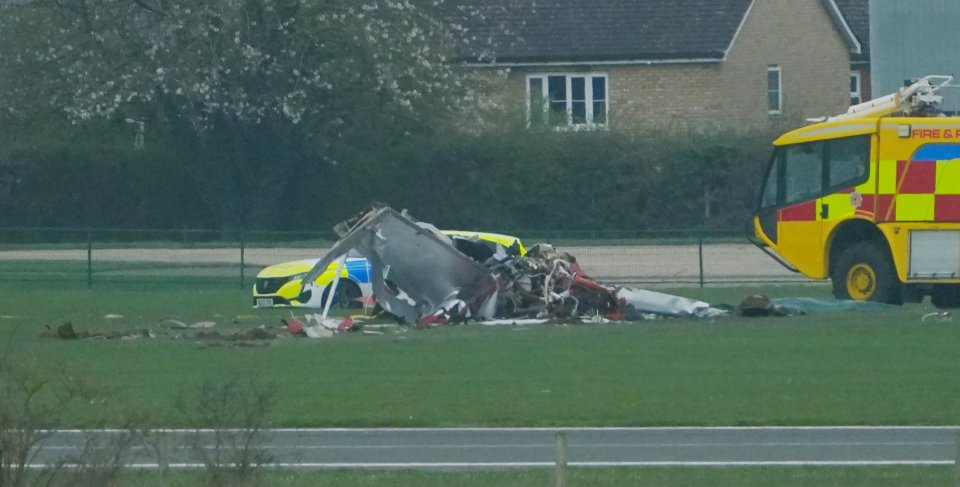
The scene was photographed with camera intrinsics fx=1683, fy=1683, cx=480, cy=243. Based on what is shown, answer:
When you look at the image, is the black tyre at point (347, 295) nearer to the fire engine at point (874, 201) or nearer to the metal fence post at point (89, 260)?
the fire engine at point (874, 201)

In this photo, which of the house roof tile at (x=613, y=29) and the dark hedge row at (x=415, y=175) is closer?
the dark hedge row at (x=415, y=175)

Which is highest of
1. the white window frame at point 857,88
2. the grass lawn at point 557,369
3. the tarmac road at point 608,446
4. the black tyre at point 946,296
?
the white window frame at point 857,88

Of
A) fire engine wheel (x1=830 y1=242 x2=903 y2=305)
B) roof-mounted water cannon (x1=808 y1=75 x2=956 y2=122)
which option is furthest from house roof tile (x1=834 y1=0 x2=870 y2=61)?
fire engine wheel (x1=830 y1=242 x2=903 y2=305)

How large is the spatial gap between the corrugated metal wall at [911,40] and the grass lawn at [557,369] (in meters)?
20.3

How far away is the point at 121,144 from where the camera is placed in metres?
43.6

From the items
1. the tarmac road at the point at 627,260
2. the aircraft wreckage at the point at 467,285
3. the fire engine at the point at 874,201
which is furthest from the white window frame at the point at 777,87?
the aircraft wreckage at the point at 467,285

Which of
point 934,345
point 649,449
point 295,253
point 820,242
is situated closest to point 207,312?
point 295,253

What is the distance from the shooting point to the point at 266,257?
32.8m

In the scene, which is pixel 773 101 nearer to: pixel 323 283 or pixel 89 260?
pixel 89 260

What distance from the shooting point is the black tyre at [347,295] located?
88.5ft

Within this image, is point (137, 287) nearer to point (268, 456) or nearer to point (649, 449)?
point (649, 449)

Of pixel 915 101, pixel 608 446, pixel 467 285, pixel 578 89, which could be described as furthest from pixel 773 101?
pixel 608 446

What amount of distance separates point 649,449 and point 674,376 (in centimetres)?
512

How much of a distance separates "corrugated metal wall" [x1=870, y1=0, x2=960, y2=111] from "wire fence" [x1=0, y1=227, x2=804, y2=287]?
13788mm
